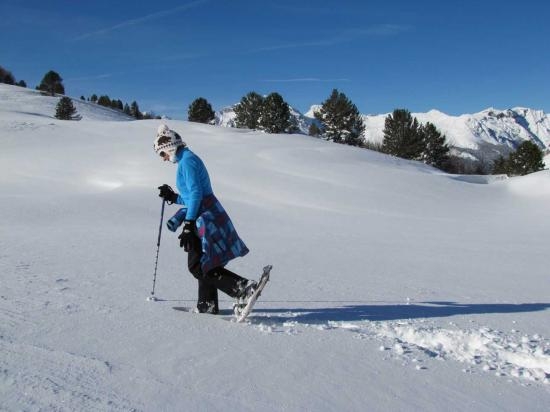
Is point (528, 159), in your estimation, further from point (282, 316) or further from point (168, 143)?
point (168, 143)

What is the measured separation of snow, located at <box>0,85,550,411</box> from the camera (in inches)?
115

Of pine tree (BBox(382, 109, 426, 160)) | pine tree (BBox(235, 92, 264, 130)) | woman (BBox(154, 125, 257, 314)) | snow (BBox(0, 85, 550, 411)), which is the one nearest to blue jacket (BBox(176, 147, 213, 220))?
woman (BBox(154, 125, 257, 314))

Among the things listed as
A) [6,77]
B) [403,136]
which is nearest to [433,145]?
[403,136]

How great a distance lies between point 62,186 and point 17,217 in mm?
6489

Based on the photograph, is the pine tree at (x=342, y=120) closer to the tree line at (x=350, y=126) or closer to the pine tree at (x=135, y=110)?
the tree line at (x=350, y=126)

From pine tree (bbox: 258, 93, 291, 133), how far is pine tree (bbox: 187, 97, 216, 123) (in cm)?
674

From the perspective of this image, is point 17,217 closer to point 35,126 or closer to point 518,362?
point 518,362

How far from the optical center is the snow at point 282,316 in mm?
2912

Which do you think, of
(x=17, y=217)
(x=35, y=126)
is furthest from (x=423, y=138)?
(x=17, y=217)

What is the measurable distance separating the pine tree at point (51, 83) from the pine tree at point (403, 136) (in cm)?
4734

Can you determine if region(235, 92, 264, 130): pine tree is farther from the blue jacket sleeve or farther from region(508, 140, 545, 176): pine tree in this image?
the blue jacket sleeve

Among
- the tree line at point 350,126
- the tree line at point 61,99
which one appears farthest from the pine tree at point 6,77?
the tree line at point 350,126

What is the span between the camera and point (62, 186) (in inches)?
655

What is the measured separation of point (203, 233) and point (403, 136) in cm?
5045
